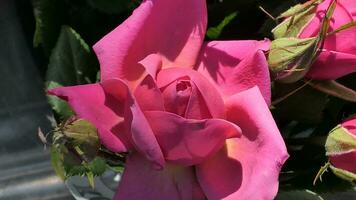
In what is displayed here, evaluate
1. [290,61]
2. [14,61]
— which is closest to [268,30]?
[290,61]

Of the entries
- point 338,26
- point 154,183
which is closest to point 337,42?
point 338,26

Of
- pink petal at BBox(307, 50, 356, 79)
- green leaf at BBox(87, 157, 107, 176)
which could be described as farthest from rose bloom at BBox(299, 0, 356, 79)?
green leaf at BBox(87, 157, 107, 176)

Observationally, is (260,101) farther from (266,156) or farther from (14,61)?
(14,61)

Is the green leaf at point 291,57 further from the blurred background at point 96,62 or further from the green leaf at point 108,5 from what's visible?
the green leaf at point 108,5

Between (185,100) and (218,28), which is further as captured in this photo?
(218,28)

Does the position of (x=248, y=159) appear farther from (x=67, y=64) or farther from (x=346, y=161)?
(x=67, y=64)

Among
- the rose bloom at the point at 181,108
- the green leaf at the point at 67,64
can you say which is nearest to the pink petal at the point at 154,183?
the rose bloom at the point at 181,108

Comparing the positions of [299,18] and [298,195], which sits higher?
[299,18]
